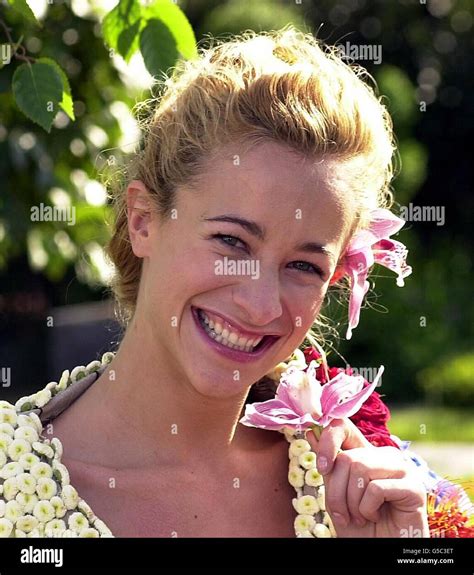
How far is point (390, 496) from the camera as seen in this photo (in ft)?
5.92

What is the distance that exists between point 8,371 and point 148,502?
616 centimetres

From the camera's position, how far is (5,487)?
1.85 meters

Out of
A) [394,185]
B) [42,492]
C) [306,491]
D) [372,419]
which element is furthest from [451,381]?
[42,492]

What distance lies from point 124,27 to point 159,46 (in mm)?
111

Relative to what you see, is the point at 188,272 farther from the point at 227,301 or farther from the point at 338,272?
the point at 338,272

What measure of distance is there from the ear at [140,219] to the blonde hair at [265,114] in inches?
0.9

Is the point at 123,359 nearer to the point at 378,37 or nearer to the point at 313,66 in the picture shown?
the point at 313,66

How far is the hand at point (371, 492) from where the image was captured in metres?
1.81

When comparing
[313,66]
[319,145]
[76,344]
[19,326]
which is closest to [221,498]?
[319,145]

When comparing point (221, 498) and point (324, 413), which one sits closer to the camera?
point (324, 413)

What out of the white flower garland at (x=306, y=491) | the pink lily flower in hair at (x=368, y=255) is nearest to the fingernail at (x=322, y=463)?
the white flower garland at (x=306, y=491)

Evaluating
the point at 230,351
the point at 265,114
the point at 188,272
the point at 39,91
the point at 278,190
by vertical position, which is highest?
the point at 39,91

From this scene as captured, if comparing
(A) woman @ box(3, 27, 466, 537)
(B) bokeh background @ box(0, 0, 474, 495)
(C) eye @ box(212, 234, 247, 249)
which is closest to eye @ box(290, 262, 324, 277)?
(A) woman @ box(3, 27, 466, 537)
